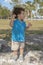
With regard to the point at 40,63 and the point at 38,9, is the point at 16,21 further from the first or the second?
the point at 38,9

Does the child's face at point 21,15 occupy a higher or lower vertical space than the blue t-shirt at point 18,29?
higher

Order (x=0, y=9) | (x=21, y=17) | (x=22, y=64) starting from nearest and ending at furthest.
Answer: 1. (x=22, y=64)
2. (x=21, y=17)
3. (x=0, y=9)

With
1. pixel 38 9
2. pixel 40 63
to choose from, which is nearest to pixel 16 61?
pixel 40 63

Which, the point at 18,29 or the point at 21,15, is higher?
the point at 21,15

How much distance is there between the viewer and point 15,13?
6.84m

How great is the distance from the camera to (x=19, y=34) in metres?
6.85

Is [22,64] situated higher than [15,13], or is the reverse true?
[15,13]

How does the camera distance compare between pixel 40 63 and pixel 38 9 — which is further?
pixel 38 9

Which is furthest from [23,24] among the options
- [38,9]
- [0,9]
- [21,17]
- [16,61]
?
[0,9]

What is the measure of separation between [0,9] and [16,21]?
242 feet

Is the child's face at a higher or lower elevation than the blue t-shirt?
higher

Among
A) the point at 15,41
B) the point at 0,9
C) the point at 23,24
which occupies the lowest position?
the point at 0,9

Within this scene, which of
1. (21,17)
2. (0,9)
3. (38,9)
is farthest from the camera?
(0,9)

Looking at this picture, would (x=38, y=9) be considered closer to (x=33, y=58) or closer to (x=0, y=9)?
(x=0, y=9)
